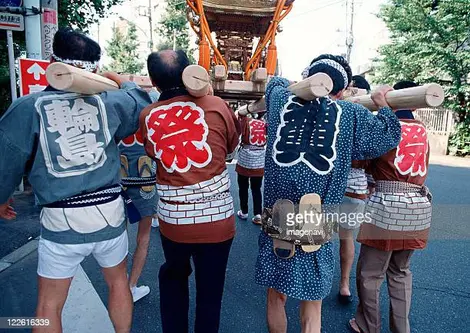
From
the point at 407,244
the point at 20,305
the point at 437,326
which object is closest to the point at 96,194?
the point at 20,305

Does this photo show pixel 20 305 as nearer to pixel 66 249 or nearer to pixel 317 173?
pixel 66 249

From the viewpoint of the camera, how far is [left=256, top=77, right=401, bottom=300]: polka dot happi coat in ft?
5.74

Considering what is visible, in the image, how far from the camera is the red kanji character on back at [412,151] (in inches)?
83.6

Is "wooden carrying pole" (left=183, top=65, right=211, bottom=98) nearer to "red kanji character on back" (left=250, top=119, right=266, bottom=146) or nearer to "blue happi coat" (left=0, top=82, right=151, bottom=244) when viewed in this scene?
"blue happi coat" (left=0, top=82, right=151, bottom=244)

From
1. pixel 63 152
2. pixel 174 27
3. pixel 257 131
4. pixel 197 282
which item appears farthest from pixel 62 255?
pixel 174 27

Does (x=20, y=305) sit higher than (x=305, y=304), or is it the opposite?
(x=305, y=304)

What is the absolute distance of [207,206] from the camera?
1.87 meters

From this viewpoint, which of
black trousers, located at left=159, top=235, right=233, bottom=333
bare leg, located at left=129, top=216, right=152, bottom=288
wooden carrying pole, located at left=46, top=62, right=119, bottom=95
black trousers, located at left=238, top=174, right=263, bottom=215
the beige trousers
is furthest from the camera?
black trousers, located at left=238, top=174, right=263, bottom=215

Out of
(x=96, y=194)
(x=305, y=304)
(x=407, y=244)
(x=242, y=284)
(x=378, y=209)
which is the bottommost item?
(x=242, y=284)

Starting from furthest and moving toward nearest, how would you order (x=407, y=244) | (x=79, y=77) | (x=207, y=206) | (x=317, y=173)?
(x=407, y=244) < (x=207, y=206) < (x=317, y=173) < (x=79, y=77)

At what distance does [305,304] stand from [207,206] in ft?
2.50

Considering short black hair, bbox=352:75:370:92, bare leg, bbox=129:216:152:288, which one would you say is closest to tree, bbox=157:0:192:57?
short black hair, bbox=352:75:370:92

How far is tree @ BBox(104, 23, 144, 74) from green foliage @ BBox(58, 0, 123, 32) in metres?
20.1

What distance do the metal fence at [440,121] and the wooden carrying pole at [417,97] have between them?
12519mm
